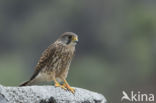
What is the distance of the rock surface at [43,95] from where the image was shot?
6.77m

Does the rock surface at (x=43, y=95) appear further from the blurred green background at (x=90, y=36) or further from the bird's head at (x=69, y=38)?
the blurred green background at (x=90, y=36)

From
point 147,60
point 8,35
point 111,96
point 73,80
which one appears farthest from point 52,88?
point 8,35

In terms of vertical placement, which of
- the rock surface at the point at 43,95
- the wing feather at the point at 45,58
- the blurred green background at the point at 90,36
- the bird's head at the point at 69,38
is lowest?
the blurred green background at the point at 90,36

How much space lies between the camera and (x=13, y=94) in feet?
22.3

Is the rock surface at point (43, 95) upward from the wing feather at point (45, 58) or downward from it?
downward

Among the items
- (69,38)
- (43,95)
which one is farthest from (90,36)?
(43,95)

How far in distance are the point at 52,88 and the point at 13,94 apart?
58 centimetres

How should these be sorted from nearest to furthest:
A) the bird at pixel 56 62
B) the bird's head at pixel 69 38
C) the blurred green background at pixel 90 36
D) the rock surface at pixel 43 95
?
the rock surface at pixel 43 95
the bird's head at pixel 69 38
the bird at pixel 56 62
the blurred green background at pixel 90 36

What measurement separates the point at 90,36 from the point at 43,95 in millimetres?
28747

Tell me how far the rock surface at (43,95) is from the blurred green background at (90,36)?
54.9 ft

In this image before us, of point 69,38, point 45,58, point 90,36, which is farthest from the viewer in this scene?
point 90,36

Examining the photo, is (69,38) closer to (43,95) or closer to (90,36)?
(43,95)

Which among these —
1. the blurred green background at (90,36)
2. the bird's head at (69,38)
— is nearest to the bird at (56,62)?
the bird's head at (69,38)

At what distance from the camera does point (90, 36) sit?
3572cm
